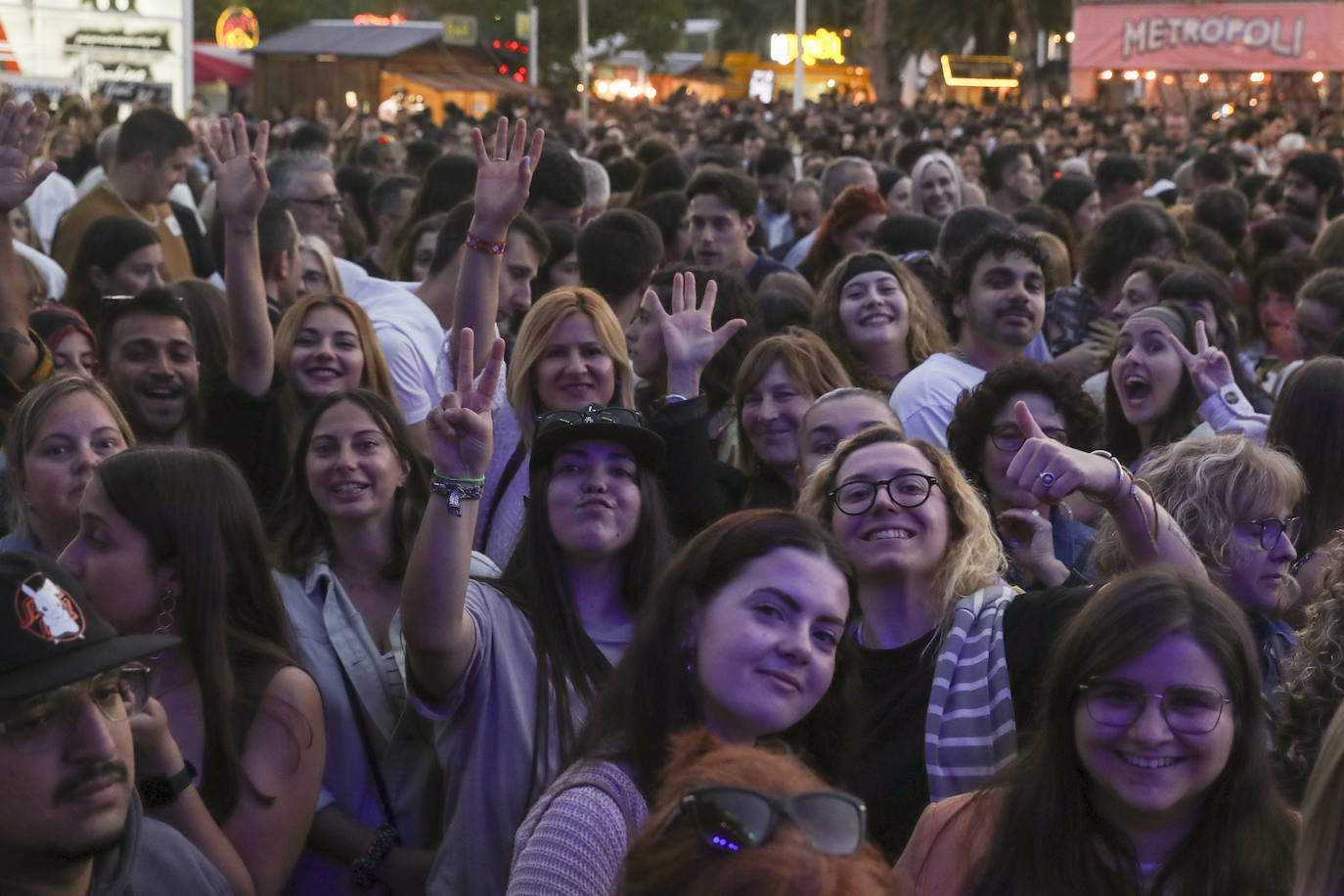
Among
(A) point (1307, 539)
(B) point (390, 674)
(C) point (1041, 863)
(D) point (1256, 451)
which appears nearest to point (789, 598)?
(C) point (1041, 863)

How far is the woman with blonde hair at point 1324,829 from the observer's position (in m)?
2.18

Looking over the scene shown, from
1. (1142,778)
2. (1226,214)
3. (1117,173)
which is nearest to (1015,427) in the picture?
(1142,778)

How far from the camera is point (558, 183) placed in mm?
7969

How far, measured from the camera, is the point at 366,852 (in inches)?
147

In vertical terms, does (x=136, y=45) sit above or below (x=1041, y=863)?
above

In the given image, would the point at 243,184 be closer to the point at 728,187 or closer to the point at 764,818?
the point at 728,187

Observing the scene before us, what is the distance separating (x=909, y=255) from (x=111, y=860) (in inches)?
227

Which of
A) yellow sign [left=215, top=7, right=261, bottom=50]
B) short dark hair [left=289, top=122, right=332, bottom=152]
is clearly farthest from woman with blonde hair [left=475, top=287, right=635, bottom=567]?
yellow sign [left=215, top=7, right=261, bottom=50]

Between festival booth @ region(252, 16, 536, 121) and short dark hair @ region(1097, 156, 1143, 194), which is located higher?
festival booth @ region(252, 16, 536, 121)

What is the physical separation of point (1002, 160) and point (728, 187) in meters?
4.11

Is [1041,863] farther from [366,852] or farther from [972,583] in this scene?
[366,852]

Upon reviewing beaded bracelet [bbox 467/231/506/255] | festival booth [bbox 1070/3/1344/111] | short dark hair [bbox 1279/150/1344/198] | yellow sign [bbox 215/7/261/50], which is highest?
yellow sign [bbox 215/7/261/50]

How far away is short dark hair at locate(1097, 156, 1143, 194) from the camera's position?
37.6 ft

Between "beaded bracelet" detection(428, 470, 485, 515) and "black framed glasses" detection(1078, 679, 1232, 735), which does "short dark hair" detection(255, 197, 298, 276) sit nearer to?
"beaded bracelet" detection(428, 470, 485, 515)
